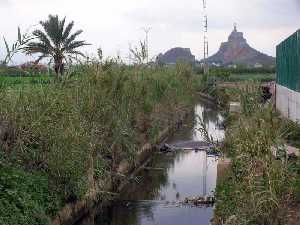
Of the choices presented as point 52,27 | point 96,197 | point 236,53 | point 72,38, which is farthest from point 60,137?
point 236,53

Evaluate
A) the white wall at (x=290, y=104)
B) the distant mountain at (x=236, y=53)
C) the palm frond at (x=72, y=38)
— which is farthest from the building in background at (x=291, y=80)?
the distant mountain at (x=236, y=53)

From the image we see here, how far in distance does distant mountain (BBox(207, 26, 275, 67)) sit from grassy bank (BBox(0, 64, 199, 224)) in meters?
116

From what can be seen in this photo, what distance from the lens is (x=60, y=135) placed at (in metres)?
9.69

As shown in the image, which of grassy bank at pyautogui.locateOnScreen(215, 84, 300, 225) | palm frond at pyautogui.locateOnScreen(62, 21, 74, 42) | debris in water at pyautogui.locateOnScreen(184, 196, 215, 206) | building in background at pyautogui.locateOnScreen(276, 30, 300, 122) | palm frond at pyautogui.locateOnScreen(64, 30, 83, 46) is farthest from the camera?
palm frond at pyautogui.locateOnScreen(64, 30, 83, 46)

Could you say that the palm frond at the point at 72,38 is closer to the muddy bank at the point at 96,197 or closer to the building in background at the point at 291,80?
the building in background at the point at 291,80

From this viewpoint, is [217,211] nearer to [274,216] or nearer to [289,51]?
[274,216]

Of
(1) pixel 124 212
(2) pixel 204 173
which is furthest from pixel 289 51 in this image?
(1) pixel 124 212

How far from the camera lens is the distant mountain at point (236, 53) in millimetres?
129750

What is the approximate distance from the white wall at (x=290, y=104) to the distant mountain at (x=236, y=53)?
10198 centimetres

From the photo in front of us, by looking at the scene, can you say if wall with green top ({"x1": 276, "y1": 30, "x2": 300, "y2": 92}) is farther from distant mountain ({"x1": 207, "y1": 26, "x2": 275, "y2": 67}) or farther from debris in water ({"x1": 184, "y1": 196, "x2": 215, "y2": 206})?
distant mountain ({"x1": 207, "y1": 26, "x2": 275, "y2": 67})

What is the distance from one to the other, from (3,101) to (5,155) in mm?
894

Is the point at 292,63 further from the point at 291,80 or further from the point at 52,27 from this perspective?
the point at 52,27

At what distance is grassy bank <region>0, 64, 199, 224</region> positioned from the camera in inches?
360

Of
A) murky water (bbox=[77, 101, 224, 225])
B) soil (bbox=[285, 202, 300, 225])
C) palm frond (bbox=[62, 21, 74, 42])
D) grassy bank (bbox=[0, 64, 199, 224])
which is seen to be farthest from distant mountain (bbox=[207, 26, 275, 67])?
soil (bbox=[285, 202, 300, 225])
